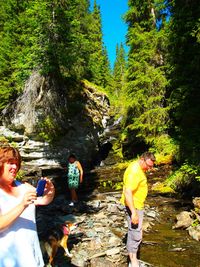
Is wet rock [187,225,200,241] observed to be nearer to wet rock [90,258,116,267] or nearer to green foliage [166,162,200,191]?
green foliage [166,162,200,191]

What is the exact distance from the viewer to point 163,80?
22.0 metres

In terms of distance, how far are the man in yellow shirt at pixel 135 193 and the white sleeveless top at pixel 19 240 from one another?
11.8ft

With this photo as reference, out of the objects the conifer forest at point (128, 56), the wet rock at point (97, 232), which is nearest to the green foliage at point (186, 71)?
the conifer forest at point (128, 56)

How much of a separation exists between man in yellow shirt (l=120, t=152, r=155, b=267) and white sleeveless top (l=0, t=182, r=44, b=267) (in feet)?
11.8

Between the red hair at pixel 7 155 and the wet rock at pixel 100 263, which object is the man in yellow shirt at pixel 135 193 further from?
the red hair at pixel 7 155

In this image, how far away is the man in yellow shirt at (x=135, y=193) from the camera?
21.5 feet

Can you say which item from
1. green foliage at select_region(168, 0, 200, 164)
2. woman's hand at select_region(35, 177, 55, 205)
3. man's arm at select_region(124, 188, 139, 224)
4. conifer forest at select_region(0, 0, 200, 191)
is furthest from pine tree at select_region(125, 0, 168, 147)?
woman's hand at select_region(35, 177, 55, 205)

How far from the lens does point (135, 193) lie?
6.72m

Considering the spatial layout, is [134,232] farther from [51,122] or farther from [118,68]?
[118,68]

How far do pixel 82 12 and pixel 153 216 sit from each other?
3363cm

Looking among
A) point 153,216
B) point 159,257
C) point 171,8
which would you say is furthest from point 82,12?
point 159,257

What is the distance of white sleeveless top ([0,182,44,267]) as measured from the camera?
2889 mm

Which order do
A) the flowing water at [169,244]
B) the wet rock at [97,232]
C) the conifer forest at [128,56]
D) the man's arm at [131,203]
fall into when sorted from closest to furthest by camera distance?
the man's arm at [131,203], the wet rock at [97,232], the flowing water at [169,244], the conifer forest at [128,56]

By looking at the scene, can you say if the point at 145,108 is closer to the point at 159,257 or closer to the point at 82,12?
the point at 159,257
